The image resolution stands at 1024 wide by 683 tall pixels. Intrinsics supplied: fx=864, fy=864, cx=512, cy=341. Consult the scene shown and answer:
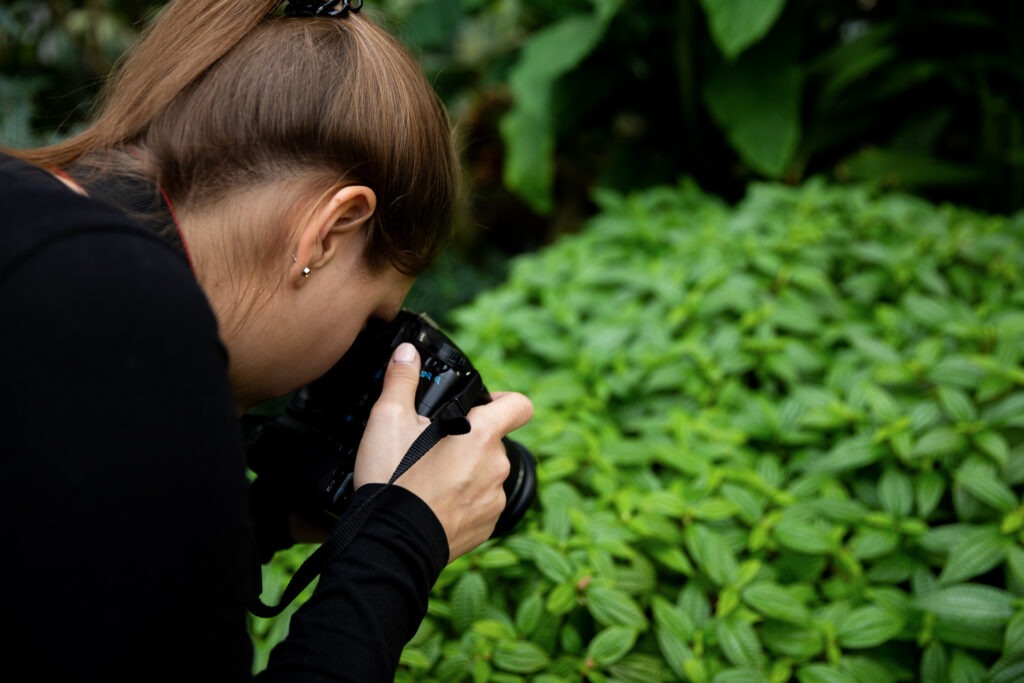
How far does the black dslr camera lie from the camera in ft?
3.76

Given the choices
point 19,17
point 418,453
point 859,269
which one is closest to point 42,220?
point 418,453

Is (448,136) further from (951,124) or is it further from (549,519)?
(951,124)

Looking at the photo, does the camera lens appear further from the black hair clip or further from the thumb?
the black hair clip

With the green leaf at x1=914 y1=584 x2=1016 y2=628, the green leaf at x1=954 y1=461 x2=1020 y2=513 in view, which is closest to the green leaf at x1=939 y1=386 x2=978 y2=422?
the green leaf at x1=954 y1=461 x2=1020 y2=513

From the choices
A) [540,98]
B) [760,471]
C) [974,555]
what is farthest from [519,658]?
[540,98]

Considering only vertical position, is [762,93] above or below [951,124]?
above

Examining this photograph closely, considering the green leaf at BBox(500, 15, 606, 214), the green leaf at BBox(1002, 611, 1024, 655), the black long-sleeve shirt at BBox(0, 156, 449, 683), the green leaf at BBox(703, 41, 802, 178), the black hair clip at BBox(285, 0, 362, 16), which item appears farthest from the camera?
the green leaf at BBox(500, 15, 606, 214)

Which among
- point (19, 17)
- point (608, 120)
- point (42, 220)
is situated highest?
point (42, 220)

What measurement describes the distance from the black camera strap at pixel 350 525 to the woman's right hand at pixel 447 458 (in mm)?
30

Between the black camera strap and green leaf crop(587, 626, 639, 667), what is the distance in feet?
1.53

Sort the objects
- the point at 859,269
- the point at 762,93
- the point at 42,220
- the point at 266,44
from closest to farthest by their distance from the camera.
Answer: the point at 42,220
the point at 266,44
the point at 859,269
the point at 762,93

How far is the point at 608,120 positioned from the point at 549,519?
2.75 m

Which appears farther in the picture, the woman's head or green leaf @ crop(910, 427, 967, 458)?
green leaf @ crop(910, 427, 967, 458)

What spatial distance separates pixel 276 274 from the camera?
3.18 feet
